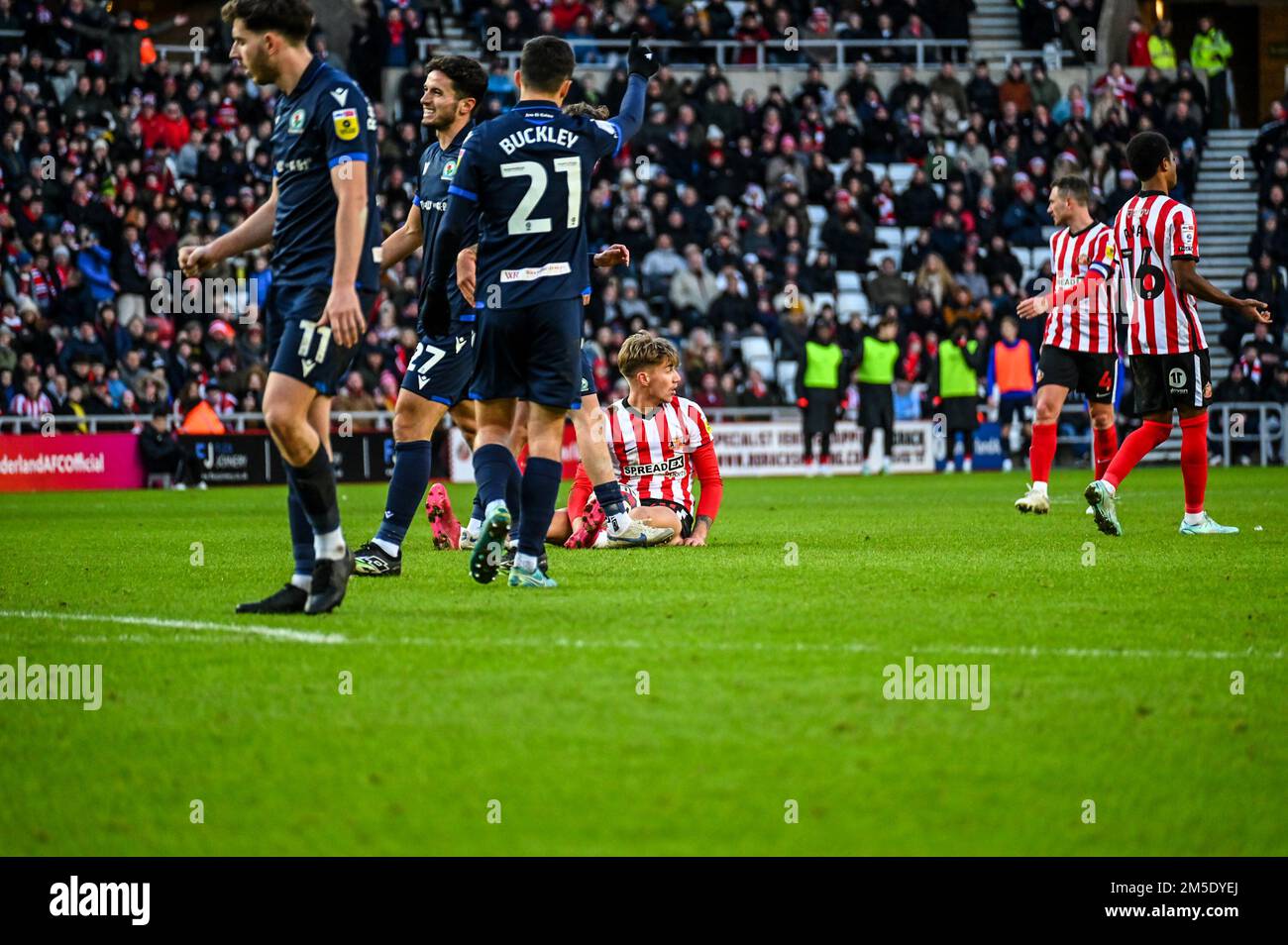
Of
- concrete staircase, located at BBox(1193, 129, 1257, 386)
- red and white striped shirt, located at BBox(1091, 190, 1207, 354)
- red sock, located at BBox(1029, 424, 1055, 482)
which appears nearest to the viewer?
red and white striped shirt, located at BBox(1091, 190, 1207, 354)

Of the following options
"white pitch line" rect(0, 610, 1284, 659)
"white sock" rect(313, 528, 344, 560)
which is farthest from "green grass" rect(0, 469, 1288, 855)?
"white sock" rect(313, 528, 344, 560)

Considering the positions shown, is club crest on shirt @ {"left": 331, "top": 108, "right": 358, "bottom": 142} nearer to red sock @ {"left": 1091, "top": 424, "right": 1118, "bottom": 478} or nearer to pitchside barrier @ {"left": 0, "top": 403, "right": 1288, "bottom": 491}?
red sock @ {"left": 1091, "top": 424, "right": 1118, "bottom": 478}

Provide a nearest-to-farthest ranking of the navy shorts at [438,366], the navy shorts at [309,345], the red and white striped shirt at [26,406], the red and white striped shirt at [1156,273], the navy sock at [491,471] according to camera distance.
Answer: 1. the navy shorts at [309,345]
2. the navy sock at [491,471]
3. the navy shorts at [438,366]
4. the red and white striped shirt at [1156,273]
5. the red and white striped shirt at [26,406]

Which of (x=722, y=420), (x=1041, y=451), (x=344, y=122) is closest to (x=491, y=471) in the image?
(x=344, y=122)

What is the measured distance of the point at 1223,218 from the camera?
3416cm

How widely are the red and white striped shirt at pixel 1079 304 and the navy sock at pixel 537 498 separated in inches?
235

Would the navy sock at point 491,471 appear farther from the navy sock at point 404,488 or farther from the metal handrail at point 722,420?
the metal handrail at point 722,420

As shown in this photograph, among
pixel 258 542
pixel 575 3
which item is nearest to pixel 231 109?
pixel 575 3

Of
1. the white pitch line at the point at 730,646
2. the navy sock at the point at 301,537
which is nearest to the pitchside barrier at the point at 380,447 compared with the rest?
the navy sock at the point at 301,537

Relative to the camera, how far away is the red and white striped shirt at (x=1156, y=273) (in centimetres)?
1153

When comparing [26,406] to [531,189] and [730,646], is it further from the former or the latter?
[730,646]

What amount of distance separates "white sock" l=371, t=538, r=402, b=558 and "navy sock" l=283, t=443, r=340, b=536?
1734 millimetres

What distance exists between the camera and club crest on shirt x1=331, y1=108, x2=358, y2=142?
6961 mm

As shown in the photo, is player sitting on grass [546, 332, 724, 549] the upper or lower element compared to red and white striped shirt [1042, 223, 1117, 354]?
lower
